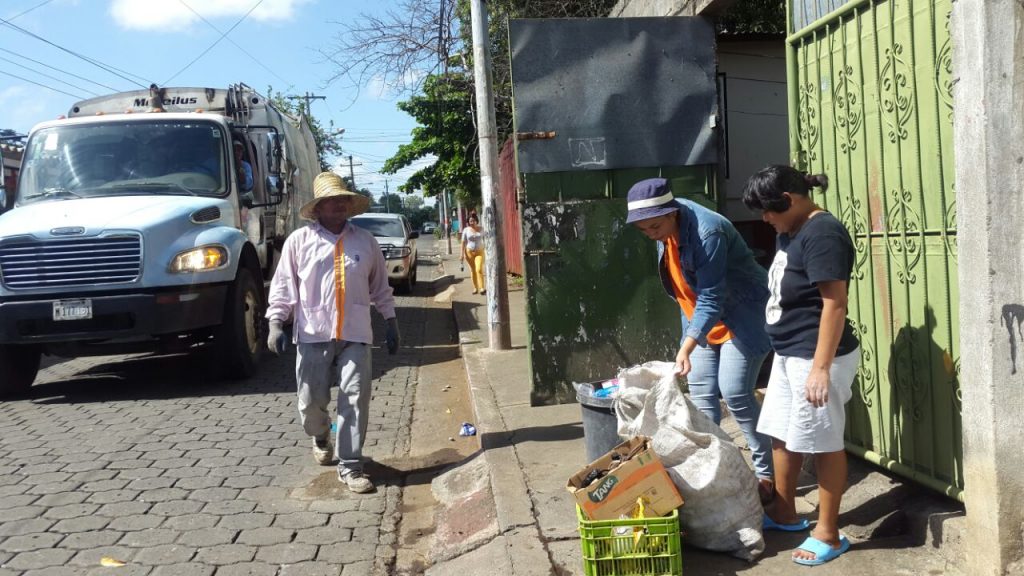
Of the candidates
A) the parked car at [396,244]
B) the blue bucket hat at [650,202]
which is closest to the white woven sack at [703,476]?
the blue bucket hat at [650,202]

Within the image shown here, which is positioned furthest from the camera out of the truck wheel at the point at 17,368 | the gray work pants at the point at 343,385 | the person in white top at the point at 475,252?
the person in white top at the point at 475,252

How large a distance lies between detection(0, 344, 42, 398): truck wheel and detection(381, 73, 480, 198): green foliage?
1072 cm

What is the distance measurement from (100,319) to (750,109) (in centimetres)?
593

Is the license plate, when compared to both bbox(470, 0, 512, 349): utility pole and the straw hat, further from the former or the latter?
bbox(470, 0, 512, 349): utility pole

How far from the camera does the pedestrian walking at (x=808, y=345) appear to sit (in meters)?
3.32

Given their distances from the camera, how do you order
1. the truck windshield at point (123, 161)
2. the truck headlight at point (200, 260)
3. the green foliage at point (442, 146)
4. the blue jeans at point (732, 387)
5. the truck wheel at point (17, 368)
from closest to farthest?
the blue jeans at point (732, 387)
the truck headlight at point (200, 260)
the truck wheel at point (17, 368)
the truck windshield at point (123, 161)
the green foliage at point (442, 146)

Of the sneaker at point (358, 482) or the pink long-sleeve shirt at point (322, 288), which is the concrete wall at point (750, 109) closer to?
the pink long-sleeve shirt at point (322, 288)

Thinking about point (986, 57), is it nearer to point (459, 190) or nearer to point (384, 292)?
point (384, 292)

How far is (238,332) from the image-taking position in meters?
8.31

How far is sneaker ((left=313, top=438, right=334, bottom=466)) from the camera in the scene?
18.4 feet

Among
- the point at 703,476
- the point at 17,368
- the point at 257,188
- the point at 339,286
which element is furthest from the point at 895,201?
the point at 17,368

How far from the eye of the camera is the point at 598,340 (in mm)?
6227

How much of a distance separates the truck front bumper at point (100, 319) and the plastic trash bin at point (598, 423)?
15.3ft

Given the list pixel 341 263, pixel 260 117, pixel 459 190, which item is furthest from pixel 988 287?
pixel 459 190
